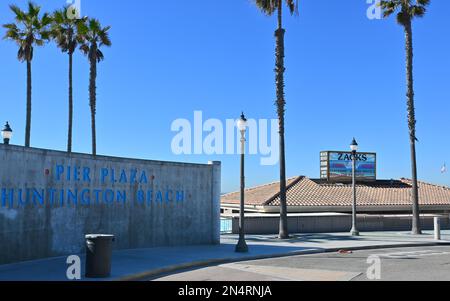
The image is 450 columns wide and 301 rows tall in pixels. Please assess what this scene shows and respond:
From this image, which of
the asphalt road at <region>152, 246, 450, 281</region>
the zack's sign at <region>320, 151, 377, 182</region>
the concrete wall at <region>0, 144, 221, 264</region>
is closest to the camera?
the asphalt road at <region>152, 246, 450, 281</region>

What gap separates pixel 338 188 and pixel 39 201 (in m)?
31.1

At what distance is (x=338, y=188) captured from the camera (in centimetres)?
4241

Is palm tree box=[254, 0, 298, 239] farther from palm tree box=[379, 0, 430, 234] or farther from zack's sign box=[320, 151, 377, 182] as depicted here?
zack's sign box=[320, 151, 377, 182]

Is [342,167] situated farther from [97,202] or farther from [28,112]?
[97,202]

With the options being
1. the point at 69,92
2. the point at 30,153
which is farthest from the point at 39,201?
the point at 69,92

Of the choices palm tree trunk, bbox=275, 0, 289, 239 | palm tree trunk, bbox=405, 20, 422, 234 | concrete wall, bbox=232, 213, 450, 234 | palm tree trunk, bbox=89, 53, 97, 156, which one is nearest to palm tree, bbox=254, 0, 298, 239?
palm tree trunk, bbox=275, 0, 289, 239

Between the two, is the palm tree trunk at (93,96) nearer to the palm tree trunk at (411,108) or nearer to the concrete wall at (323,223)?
the concrete wall at (323,223)

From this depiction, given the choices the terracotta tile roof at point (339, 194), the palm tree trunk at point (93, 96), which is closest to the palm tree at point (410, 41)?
the terracotta tile roof at point (339, 194)

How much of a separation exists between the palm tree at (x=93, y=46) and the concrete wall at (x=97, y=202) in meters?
15.8

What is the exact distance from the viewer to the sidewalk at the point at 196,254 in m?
12.5

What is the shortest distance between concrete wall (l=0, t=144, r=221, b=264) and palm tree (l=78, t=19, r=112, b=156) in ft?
51.9

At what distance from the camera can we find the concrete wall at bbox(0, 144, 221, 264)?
14156 millimetres

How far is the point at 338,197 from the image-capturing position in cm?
3909
